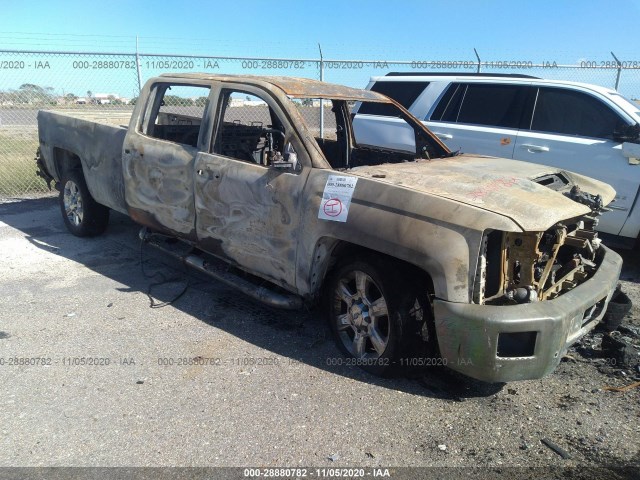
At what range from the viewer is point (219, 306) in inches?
181

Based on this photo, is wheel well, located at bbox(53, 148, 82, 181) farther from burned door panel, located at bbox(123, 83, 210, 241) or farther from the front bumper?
the front bumper

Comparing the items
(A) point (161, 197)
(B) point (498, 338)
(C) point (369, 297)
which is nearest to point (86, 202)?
(A) point (161, 197)

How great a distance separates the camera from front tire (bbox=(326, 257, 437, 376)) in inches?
129

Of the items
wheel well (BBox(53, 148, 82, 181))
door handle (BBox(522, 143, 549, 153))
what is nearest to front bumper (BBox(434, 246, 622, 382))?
door handle (BBox(522, 143, 549, 153))

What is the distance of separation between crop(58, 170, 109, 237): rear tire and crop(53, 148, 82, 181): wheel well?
97 millimetres

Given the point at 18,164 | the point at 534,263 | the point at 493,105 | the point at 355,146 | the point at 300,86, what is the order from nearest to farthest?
the point at 534,263 < the point at 300,86 < the point at 355,146 < the point at 493,105 < the point at 18,164

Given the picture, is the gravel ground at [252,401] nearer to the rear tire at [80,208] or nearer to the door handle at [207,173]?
the door handle at [207,173]

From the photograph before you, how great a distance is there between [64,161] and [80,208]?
25.7 inches

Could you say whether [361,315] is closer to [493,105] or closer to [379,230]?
[379,230]

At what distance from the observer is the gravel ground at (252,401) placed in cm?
280

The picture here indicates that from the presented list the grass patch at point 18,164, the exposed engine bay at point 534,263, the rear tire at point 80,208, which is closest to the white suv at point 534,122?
the exposed engine bay at point 534,263

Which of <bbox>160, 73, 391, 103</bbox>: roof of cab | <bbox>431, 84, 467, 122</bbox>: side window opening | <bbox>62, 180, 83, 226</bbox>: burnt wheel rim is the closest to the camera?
<bbox>160, 73, 391, 103</bbox>: roof of cab

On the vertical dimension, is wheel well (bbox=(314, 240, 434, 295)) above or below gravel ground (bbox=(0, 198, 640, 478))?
above

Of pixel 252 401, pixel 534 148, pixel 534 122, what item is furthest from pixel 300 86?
pixel 534 122
